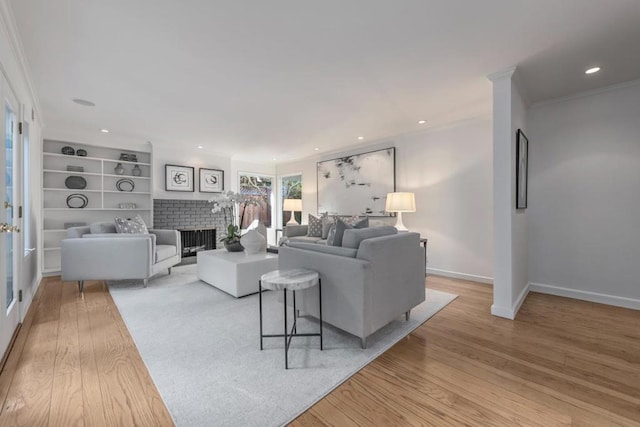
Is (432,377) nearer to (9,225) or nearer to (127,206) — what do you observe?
(9,225)

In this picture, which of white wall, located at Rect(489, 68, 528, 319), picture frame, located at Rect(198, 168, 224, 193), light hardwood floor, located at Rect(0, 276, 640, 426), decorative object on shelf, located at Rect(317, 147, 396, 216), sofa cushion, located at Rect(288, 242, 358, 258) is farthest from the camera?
picture frame, located at Rect(198, 168, 224, 193)

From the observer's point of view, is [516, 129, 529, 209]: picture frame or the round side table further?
[516, 129, 529, 209]: picture frame

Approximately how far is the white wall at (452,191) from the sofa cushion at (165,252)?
377 centimetres

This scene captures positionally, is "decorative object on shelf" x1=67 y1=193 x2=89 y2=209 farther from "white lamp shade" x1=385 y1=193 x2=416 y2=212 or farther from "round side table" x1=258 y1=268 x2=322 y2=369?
"white lamp shade" x1=385 y1=193 x2=416 y2=212

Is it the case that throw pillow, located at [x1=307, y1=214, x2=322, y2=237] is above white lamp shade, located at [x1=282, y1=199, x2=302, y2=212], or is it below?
below

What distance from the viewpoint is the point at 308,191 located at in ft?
20.5

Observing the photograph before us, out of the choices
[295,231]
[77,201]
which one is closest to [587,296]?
[295,231]

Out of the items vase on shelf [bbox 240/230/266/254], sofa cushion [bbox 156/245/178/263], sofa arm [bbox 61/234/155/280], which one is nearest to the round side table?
vase on shelf [bbox 240/230/266/254]

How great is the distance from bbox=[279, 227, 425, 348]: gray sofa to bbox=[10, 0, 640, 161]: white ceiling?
4.86 feet

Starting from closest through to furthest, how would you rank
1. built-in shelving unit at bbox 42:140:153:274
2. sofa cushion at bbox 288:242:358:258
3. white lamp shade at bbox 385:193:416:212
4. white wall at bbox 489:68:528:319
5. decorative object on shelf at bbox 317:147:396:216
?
1. sofa cushion at bbox 288:242:358:258
2. white wall at bbox 489:68:528:319
3. white lamp shade at bbox 385:193:416:212
4. built-in shelving unit at bbox 42:140:153:274
5. decorative object on shelf at bbox 317:147:396:216

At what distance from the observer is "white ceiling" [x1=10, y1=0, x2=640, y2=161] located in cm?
173

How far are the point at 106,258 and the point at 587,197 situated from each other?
5631 millimetres

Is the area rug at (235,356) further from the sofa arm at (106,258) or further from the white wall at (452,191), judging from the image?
the white wall at (452,191)

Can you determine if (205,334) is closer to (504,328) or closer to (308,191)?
(504,328)
